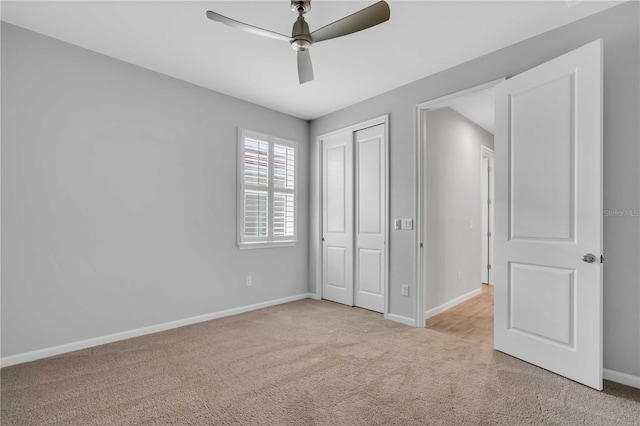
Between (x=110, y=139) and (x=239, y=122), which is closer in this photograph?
(x=110, y=139)

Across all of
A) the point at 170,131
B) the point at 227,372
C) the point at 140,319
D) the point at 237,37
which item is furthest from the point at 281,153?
the point at 227,372

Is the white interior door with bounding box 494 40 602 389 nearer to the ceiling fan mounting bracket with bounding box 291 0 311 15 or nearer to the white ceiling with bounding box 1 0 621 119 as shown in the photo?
the white ceiling with bounding box 1 0 621 119

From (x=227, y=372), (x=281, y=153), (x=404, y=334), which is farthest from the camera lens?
(x=281, y=153)

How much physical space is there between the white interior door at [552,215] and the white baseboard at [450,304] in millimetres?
1093

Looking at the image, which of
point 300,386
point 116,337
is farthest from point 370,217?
point 116,337

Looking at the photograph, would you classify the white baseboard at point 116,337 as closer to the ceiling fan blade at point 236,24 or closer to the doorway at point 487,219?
the ceiling fan blade at point 236,24

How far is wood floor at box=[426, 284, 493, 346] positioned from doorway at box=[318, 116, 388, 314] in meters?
0.66

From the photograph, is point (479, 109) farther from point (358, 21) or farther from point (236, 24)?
point (236, 24)

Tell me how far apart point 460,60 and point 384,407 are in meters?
2.99

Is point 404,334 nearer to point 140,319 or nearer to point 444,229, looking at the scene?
point 444,229

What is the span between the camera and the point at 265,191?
4.21 meters

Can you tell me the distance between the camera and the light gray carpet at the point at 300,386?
186cm

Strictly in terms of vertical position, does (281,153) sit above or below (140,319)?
above

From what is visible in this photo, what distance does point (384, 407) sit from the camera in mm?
1939
